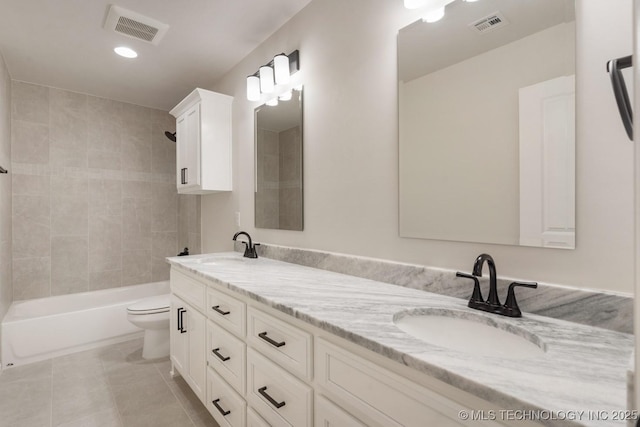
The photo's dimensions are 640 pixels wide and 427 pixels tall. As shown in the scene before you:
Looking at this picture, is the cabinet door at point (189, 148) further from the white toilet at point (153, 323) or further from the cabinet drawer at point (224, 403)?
the cabinet drawer at point (224, 403)

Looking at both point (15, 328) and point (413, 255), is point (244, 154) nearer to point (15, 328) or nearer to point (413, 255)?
point (413, 255)

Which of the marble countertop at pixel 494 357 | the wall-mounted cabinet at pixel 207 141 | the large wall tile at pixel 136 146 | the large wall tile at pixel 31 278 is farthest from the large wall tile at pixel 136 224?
the marble countertop at pixel 494 357

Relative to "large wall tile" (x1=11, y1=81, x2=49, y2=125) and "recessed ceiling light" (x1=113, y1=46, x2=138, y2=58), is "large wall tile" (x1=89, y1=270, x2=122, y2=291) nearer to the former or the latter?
"large wall tile" (x1=11, y1=81, x2=49, y2=125)

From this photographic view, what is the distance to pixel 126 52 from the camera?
94.2 inches

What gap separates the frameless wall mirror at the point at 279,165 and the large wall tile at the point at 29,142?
234 cm

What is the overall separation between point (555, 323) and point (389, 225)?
2.32 ft

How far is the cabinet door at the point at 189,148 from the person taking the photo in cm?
257

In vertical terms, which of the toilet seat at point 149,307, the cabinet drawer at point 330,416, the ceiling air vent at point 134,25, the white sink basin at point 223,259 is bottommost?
the toilet seat at point 149,307

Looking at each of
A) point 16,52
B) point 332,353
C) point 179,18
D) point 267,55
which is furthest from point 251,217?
point 16,52

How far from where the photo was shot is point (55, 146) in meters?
3.13

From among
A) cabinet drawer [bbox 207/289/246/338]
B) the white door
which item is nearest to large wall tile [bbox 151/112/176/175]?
cabinet drawer [bbox 207/289/246/338]

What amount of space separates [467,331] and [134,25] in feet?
8.39

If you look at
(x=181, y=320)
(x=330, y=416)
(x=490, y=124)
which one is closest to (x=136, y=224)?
(x=181, y=320)

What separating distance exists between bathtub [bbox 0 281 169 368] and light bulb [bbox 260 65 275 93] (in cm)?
245
